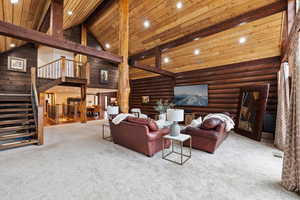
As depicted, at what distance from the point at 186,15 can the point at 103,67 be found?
634 cm

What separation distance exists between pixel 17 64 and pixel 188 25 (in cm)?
842

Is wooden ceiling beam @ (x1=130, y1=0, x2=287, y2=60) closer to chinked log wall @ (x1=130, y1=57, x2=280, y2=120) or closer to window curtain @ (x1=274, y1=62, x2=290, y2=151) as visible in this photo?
window curtain @ (x1=274, y1=62, x2=290, y2=151)

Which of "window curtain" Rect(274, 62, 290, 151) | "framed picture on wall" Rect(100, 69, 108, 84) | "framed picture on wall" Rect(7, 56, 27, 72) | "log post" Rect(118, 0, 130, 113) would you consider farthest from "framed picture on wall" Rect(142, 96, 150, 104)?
"framed picture on wall" Rect(7, 56, 27, 72)

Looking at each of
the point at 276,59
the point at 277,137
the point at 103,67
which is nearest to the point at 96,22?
the point at 103,67

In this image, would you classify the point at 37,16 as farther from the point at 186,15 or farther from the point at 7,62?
the point at 186,15

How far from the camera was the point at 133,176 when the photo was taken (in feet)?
7.28

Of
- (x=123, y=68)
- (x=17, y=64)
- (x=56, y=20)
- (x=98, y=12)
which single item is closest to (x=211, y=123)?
(x=123, y=68)

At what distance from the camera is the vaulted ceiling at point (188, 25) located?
4.07 metres

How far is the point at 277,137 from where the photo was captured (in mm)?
3691

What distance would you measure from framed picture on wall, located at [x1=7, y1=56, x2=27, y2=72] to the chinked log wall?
749 cm

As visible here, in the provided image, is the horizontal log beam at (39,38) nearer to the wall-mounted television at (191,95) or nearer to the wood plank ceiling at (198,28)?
the wood plank ceiling at (198,28)

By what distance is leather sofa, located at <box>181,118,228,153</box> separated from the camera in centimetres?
317

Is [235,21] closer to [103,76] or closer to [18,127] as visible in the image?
[18,127]

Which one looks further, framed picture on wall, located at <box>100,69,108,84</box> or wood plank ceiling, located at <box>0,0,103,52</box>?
framed picture on wall, located at <box>100,69,108,84</box>
